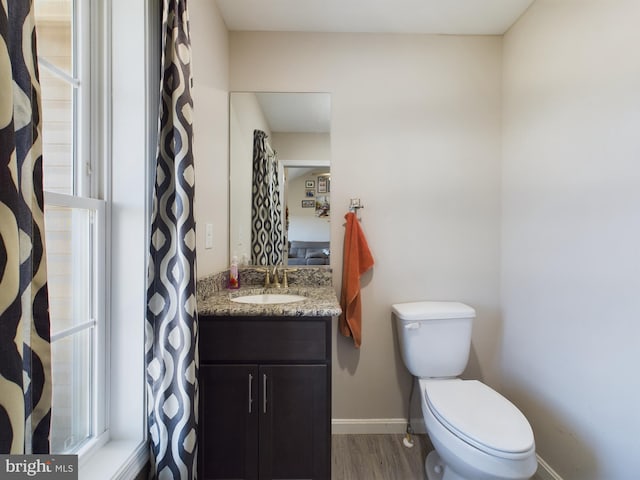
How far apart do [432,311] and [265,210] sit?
3.90ft

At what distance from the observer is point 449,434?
4.22 feet

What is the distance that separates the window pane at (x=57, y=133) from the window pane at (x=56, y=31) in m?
0.05

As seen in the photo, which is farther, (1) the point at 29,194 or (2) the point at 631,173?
(2) the point at 631,173

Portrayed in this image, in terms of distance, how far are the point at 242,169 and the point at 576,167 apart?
69.5 inches

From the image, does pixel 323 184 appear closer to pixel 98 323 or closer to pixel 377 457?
pixel 98 323

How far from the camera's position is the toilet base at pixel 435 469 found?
146 centimetres

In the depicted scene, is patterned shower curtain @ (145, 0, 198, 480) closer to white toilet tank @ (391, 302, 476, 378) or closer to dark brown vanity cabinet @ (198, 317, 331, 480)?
dark brown vanity cabinet @ (198, 317, 331, 480)

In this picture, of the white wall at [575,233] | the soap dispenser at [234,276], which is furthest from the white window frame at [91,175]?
the white wall at [575,233]

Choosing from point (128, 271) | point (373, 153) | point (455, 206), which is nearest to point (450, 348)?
point (455, 206)

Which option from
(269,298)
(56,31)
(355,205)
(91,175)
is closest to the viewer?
(56,31)

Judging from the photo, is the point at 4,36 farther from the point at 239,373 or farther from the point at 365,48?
the point at 365,48

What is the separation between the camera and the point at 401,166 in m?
1.97

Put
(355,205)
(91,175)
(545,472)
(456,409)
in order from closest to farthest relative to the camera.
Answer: (91,175)
(456,409)
(545,472)
(355,205)
